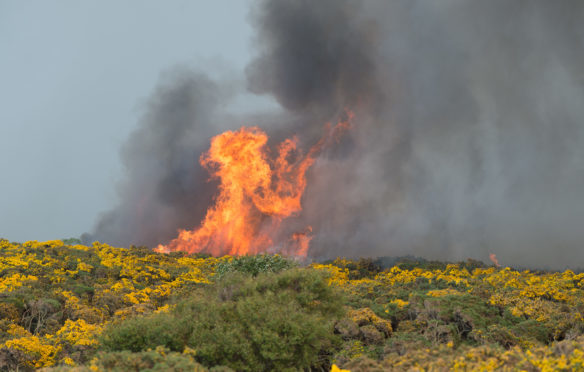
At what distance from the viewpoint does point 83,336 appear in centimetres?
3256

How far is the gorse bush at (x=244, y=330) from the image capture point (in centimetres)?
2250

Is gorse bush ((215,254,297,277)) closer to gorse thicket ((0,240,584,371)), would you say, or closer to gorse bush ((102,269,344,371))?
gorse thicket ((0,240,584,371))

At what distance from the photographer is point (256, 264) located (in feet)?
143

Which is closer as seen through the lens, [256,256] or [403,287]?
[256,256]

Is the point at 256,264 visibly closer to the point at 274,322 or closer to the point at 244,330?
the point at 244,330

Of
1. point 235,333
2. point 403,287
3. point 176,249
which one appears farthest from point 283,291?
point 176,249

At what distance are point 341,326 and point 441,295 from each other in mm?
13941

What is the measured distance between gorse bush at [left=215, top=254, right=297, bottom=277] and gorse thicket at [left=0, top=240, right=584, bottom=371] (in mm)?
158

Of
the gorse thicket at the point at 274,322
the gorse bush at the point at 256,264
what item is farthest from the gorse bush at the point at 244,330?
the gorse bush at the point at 256,264

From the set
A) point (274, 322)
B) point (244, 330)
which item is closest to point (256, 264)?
point (244, 330)

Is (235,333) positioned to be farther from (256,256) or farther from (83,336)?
(256,256)

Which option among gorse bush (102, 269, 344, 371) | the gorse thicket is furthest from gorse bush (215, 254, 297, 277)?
gorse bush (102, 269, 344, 371)

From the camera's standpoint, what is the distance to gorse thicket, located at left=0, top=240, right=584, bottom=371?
63.2 ft

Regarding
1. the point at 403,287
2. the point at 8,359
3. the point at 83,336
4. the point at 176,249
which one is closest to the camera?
the point at 8,359
